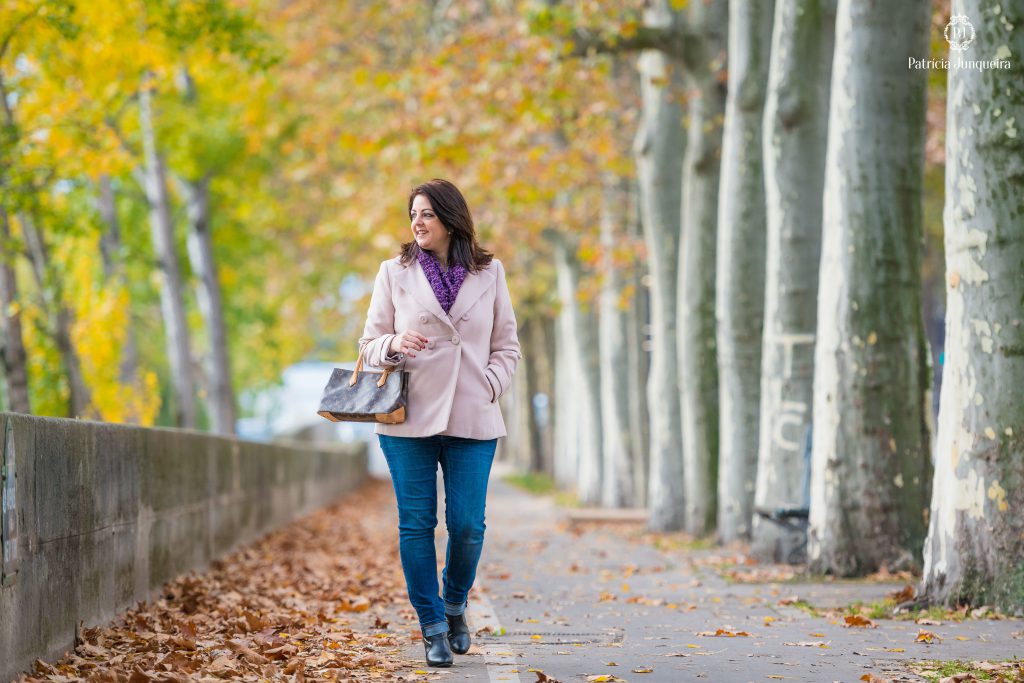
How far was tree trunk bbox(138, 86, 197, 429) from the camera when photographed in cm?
2408

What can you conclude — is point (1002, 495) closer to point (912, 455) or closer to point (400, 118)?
point (912, 455)

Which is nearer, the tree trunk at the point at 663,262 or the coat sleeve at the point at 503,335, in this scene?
the coat sleeve at the point at 503,335

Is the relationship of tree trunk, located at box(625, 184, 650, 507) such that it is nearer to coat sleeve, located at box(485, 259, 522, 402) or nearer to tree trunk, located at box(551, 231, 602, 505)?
tree trunk, located at box(551, 231, 602, 505)

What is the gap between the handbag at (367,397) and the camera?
666 cm

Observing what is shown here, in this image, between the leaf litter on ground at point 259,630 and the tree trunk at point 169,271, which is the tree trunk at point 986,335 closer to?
the leaf litter on ground at point 259,630

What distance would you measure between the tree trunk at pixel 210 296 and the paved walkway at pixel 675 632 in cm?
1454

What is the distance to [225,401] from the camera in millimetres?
26875

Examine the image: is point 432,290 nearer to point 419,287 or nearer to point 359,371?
point 419,287

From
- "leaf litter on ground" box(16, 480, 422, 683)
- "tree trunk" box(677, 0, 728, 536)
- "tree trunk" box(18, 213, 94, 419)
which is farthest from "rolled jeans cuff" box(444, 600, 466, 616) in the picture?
"tree trunk" box(18, 213, 94, 419)

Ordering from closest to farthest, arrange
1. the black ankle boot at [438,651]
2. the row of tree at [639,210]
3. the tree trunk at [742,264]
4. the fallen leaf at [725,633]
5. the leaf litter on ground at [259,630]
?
the leaf litter on ground at [259,630] < the black ankle boot at [438,651] < the fallen leaf at [725,633] < the row of tree at [639,210] < the tree trunk at [742,264]

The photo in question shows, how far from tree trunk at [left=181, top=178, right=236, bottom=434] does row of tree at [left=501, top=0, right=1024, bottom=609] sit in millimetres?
10564

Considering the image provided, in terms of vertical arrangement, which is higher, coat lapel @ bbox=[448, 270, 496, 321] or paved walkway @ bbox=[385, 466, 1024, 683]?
coat lapel @ bbox=[448, 270, 496, 321]

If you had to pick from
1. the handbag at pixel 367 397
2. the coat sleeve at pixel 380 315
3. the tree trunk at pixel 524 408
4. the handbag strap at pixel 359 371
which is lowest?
the tree trunk at pixel 524 408

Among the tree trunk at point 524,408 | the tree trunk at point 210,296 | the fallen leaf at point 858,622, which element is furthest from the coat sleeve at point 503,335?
the tree trunk at point 524,408
